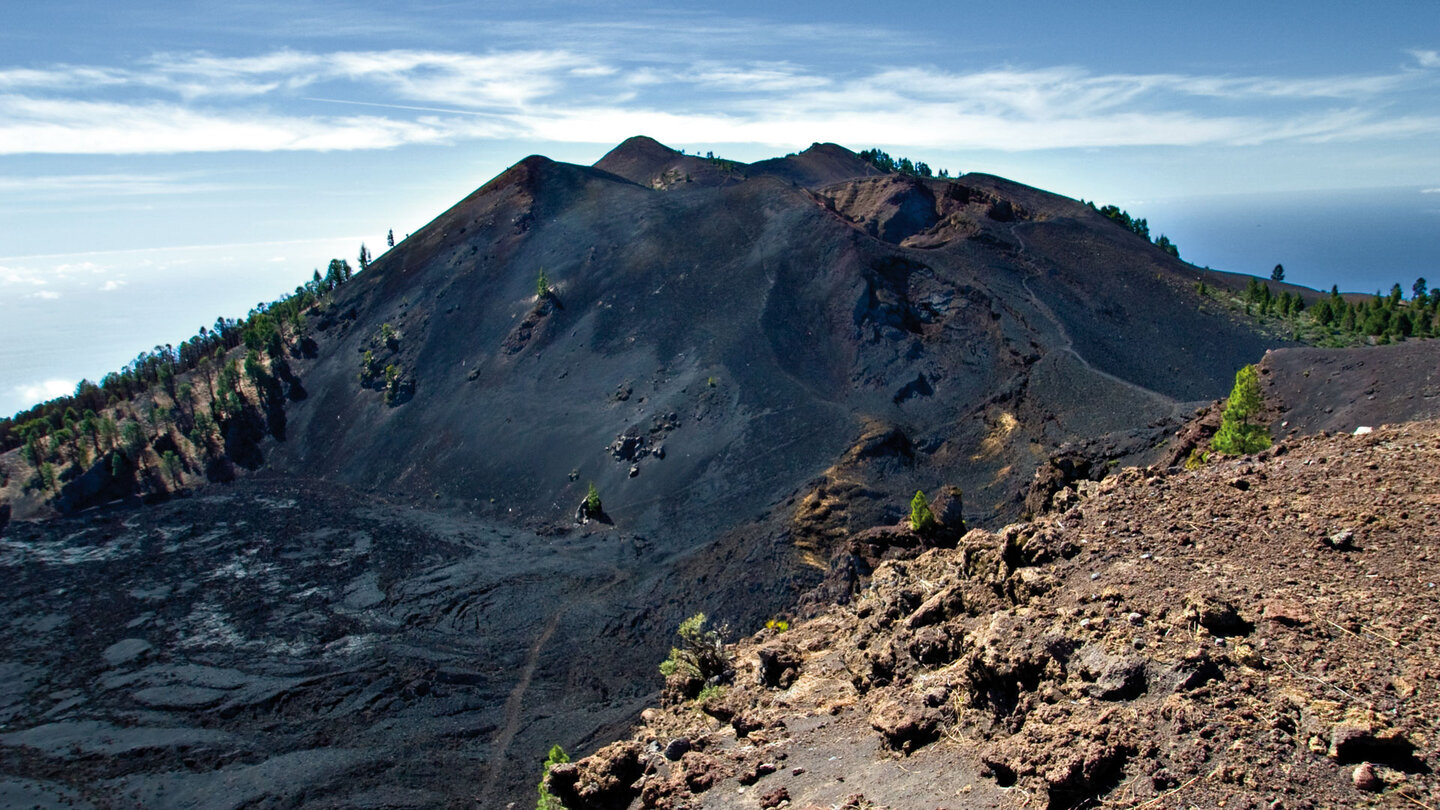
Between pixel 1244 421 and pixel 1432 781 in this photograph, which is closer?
pixel 1432 781

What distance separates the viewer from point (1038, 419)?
156 feet

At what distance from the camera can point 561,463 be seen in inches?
2104

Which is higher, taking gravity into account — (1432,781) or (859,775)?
(1432,781)

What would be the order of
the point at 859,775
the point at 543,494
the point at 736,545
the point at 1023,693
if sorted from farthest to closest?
the point at 543,494 < the point at 736,545 < the point at 859,775 < the point at 1023,693

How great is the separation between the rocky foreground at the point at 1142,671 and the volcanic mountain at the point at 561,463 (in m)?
15.1

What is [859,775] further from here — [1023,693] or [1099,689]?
[1099,689]

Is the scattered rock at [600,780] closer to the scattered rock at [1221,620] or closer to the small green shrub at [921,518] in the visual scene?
the scattered rock at [1221,620]

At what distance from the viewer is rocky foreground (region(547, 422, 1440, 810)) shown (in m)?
8.69

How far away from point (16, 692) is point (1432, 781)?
154ft

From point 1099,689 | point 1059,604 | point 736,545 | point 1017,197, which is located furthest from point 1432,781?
point 1017,197

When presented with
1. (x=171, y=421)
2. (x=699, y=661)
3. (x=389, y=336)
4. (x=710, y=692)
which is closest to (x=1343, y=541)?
(x=710, y=692)

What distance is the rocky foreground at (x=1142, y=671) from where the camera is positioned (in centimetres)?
869

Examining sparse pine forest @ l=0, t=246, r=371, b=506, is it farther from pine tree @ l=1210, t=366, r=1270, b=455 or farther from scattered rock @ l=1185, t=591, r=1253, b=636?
scattered rock @ l=1185, t=591, r=1253, b=636

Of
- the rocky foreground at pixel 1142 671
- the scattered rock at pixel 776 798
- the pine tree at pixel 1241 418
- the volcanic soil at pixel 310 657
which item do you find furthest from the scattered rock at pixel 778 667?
the pine tree at pixel 1241 418
